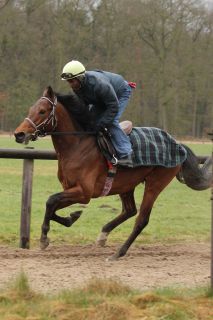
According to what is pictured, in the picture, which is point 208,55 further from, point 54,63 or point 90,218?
point 90,218

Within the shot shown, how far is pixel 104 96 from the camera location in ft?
25.0

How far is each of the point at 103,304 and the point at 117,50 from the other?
5010cm

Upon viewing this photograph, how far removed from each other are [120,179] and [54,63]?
154 feet

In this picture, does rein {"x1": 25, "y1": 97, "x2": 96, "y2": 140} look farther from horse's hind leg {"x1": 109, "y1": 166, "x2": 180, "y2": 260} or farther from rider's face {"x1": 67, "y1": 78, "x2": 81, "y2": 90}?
horse's hind leg {"x1": 109, "y1": 166, "x2": 180, "y2": 260}

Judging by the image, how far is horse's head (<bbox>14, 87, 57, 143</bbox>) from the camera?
7.37 metres

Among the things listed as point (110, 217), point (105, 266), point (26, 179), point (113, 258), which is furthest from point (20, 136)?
point (110, 217)

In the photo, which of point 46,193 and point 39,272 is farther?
point 46,193

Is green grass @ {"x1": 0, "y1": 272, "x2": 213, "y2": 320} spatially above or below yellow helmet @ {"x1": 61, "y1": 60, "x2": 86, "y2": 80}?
below

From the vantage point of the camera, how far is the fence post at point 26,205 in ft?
28.1

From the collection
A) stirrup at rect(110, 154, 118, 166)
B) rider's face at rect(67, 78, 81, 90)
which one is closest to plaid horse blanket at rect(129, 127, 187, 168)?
stirrup at rect(110, 154, 118, 166)

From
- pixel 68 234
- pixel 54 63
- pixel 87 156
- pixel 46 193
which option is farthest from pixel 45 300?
pixel 54 63

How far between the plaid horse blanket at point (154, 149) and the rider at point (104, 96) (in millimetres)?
227

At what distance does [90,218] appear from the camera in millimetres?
12188

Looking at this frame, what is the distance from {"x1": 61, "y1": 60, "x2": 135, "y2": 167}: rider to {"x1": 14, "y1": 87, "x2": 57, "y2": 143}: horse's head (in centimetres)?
33
